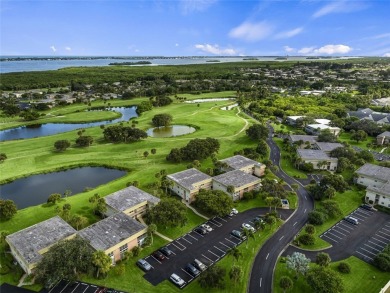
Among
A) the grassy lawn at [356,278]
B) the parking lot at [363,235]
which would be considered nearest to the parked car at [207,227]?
the grassy lawn at [356,278]

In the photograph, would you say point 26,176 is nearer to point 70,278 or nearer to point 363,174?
point 70,278

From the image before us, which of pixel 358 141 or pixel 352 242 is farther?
pixel 358 141

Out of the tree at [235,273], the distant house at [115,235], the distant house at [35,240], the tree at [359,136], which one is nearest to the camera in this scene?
the tree at [235,273]

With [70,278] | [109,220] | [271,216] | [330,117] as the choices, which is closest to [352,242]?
[271,216]

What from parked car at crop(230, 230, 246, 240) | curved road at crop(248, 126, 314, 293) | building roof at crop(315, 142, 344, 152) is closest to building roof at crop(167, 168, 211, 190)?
parked car at crop(230, 230, 246, 240)

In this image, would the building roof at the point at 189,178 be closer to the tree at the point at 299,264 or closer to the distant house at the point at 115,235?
the distant house at the point at 115,235
